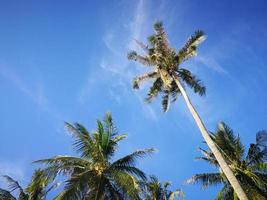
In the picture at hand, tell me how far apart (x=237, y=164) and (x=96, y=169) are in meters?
10.4

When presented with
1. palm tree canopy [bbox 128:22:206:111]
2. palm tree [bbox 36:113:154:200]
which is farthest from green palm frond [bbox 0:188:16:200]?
palm tree canopy [bbox 128:22:206:111]

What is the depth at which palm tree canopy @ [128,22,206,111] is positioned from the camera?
2066cm

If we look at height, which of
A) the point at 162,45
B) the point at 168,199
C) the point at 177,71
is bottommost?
the point at 168,199

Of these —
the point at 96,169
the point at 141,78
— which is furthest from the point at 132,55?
the point at 96,169

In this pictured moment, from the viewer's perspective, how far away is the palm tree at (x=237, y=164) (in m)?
20.1

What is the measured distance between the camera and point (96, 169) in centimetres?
1669

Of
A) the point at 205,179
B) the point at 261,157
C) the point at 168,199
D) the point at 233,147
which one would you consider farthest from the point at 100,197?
the point at 261,157

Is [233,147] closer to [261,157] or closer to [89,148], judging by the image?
[261,157]

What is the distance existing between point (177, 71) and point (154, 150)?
6780 millimetres

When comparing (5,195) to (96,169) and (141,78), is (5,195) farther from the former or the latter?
(141,78)

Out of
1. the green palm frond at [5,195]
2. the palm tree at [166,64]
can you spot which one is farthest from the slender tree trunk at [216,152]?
the green palm frond at [5,195]

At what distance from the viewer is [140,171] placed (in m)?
16.7

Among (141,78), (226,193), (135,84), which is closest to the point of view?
(226,193)

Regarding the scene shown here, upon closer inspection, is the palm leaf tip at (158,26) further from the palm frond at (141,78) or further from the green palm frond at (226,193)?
the green palm frond at (226,193)
